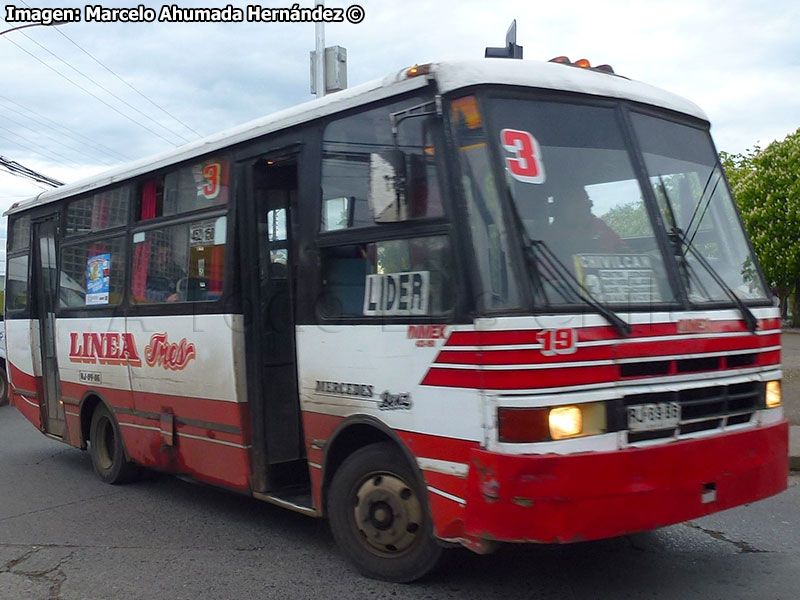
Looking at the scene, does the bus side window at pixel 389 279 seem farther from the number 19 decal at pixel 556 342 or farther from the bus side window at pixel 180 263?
the bus side window at pixel 180 263

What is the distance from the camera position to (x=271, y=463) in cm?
633

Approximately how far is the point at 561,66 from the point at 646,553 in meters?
3.06

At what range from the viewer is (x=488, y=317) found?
14.5 feet

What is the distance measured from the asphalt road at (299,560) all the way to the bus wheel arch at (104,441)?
723 mm

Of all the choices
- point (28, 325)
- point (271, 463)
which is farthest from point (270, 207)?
point (28, 325)

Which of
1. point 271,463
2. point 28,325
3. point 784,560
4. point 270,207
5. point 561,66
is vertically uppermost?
point 561,66

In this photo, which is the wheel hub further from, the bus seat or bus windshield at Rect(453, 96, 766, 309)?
bus windshield at Rect(453, 96, 766, 309)

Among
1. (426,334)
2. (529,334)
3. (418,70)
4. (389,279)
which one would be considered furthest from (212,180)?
(529,334)

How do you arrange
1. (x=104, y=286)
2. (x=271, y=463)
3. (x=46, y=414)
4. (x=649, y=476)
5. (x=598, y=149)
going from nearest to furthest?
(x=649, y=476) → (x=598, y=149) → (x=271, y=463) → (x=104, y=286) → (x=46, y=414)

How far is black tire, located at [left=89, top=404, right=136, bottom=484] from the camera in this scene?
8297 mm

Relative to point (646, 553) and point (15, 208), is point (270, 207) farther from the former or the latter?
point (15, 208)

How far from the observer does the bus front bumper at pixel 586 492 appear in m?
4.27

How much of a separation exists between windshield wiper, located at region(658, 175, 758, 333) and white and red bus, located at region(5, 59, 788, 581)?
0.05ft

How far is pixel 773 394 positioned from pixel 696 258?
3.05 feet
